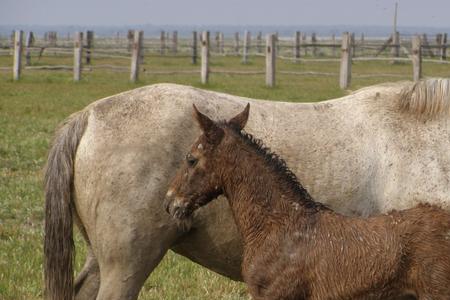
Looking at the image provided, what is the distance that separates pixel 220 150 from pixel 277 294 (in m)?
0.77

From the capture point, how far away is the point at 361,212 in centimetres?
492

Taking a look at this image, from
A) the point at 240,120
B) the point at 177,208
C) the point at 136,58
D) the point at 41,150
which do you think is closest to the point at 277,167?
the point at 240,120

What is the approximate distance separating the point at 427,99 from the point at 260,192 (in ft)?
4.42

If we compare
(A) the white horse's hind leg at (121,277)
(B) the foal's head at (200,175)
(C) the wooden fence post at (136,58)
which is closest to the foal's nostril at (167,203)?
(B) the foal's head at (200,175)

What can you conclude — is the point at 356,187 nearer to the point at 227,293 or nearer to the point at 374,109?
the point at 374,109

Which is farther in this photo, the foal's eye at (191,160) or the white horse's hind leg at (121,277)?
the white horse's hind leg at (121,277)

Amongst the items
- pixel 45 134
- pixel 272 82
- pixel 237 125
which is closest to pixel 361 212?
pixel 237 125

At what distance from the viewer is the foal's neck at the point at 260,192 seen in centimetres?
431

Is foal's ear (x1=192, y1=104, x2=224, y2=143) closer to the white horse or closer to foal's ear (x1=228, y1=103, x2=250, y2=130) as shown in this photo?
foal's ear (x1=228, y1=103, x2=250, y2=130)

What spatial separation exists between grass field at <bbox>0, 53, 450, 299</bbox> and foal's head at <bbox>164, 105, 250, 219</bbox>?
191 cm

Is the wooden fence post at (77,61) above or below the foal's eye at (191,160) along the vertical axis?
below

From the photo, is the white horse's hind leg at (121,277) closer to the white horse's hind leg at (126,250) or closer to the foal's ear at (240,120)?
the white horse's hind leg at (126,250)

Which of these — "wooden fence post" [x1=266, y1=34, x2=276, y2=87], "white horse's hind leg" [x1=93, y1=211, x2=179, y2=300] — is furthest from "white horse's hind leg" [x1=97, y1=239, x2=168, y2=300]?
"wooden fence post" [x1=266, y1=34, x2=276, y2=87]

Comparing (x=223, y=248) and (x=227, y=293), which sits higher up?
(x=223, y=248)
